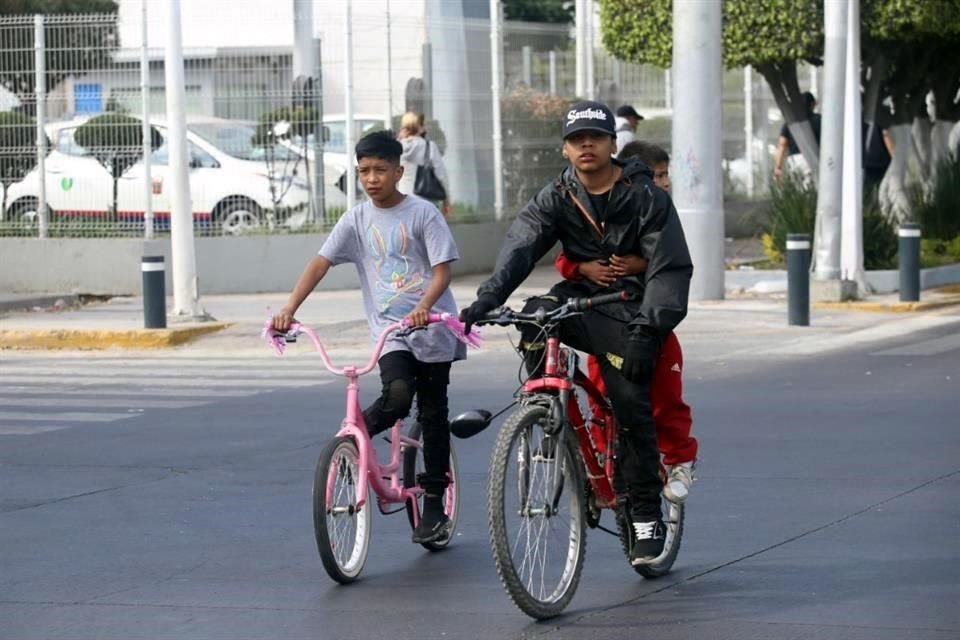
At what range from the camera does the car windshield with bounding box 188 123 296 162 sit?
21109 millimetres

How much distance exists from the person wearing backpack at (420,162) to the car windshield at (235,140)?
59.3 inches

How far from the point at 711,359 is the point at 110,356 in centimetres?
543

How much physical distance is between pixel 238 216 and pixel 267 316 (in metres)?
2.76

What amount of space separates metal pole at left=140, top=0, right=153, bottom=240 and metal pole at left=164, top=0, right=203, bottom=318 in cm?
293

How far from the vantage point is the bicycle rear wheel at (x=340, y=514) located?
278 inches

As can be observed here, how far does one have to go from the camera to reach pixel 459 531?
849cm

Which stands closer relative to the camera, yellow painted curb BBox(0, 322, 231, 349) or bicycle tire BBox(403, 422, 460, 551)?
bicycle tire BBox(403, 422, 460, 551)

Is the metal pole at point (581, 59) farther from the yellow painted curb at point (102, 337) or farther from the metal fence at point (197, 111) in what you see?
the yellow painted curb at point (102, 337)

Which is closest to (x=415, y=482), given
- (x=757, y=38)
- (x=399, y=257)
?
(x=399, y=257)

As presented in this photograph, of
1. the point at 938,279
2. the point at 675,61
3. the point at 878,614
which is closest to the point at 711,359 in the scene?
the point at 675,61

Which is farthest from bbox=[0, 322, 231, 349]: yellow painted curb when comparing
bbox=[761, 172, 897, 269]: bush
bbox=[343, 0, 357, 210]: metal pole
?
bbox=[761, 172, 897, 269]: bush

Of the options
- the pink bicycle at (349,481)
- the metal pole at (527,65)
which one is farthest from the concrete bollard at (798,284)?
the pink bicycle at (349,481)

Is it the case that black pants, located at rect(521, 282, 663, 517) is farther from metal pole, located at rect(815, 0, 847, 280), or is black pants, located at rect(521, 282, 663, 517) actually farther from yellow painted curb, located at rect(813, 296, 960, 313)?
metal pole, located at rect(815, 0, 847, 280)

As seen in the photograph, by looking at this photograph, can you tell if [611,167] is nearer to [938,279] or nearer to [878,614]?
[878,614]
